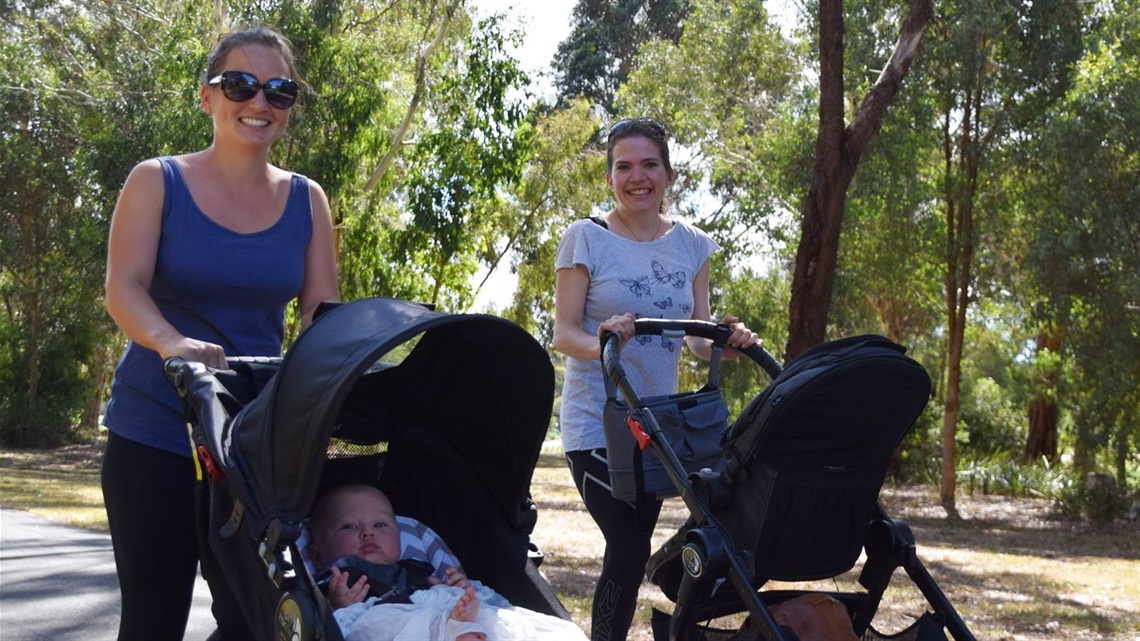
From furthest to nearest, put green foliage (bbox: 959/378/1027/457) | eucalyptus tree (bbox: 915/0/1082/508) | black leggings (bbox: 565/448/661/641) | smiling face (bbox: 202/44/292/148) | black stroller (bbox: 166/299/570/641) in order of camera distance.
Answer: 1. green foliage (bbox: 959/378/1027/457)
2. eucalyptus tree (bbox: 915/0/1082/508)
3. black leggings (bbox: 565/448/661/641)
4. smiling face (bbox: 202/44/292/148)
5. black stroller (bbox: 166/299/570/641)

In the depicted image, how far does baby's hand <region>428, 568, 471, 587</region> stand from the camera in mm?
3160

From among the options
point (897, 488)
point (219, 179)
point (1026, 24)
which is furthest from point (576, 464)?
point (897, 488)

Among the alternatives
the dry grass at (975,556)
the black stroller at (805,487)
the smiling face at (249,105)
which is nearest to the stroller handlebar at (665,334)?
the black stroller at (805,487)

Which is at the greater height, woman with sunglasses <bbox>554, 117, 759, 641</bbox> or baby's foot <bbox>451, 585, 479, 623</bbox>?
woman with sunglasses <bbox>554, 117, 759, 641</bbox>

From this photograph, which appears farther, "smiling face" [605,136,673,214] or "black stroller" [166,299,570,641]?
"smiling face" [605,136,673,214]

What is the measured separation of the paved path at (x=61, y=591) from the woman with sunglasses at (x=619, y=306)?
2941 millimetres

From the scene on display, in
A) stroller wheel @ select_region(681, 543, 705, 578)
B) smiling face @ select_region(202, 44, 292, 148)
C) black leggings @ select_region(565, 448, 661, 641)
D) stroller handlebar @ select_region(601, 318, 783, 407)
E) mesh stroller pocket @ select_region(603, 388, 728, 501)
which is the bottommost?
black leggings @ select_region(565, 448, 661, 641)

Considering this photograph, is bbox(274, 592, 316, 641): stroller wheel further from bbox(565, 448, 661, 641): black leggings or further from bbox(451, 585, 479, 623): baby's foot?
bbox(565, 448, 661, 641): black leggings

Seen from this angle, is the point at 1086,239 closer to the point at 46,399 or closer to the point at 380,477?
the point at 380,477

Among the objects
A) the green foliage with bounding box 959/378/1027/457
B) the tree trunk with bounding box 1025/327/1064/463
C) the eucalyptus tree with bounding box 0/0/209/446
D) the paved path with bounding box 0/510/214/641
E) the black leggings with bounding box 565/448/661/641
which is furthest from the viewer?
the green foliage with bounding box 959/378/1027/457

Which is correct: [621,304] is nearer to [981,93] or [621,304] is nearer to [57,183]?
[981,93]

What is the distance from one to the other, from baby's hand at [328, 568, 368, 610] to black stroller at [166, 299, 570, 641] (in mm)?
209

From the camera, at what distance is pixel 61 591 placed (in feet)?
25.9

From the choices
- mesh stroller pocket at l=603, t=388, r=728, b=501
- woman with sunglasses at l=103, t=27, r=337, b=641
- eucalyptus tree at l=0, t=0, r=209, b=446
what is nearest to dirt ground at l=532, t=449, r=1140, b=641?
mesh stroller pocket at l=603, t=388, r=728, b=501
